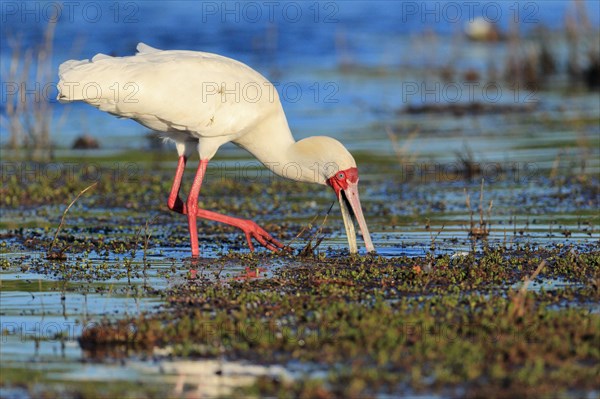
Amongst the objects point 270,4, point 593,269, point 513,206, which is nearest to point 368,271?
point 593,269

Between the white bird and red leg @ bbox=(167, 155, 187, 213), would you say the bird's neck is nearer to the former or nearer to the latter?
the white bird

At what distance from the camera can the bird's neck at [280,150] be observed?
8930mm

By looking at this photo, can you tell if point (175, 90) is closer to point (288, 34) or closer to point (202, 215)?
point (202, 215)

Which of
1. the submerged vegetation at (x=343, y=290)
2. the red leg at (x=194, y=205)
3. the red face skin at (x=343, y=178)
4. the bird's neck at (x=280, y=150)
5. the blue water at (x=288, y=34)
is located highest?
the blue water at (x=288, y=34)

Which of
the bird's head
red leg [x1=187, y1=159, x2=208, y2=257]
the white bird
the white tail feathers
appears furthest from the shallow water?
the white tail feathers

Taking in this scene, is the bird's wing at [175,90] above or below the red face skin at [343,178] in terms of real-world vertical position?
above

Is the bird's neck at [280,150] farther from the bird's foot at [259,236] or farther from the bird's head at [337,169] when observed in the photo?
the bird's foot at [259,236]

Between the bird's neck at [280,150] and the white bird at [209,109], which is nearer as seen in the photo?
the white bird at [209,109]

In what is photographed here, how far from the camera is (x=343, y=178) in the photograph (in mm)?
8797

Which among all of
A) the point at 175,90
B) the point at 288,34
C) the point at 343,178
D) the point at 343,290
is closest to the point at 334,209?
the point at 343,178

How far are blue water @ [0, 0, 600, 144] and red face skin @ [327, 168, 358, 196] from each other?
6665 millimetres

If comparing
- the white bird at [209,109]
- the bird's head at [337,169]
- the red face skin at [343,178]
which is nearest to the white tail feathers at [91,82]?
the white bird at [209,109]

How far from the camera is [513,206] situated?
10.9 meters

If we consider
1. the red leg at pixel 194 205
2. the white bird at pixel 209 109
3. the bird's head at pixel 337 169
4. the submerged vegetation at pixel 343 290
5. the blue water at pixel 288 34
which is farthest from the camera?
the blue water at pixel 288 34
